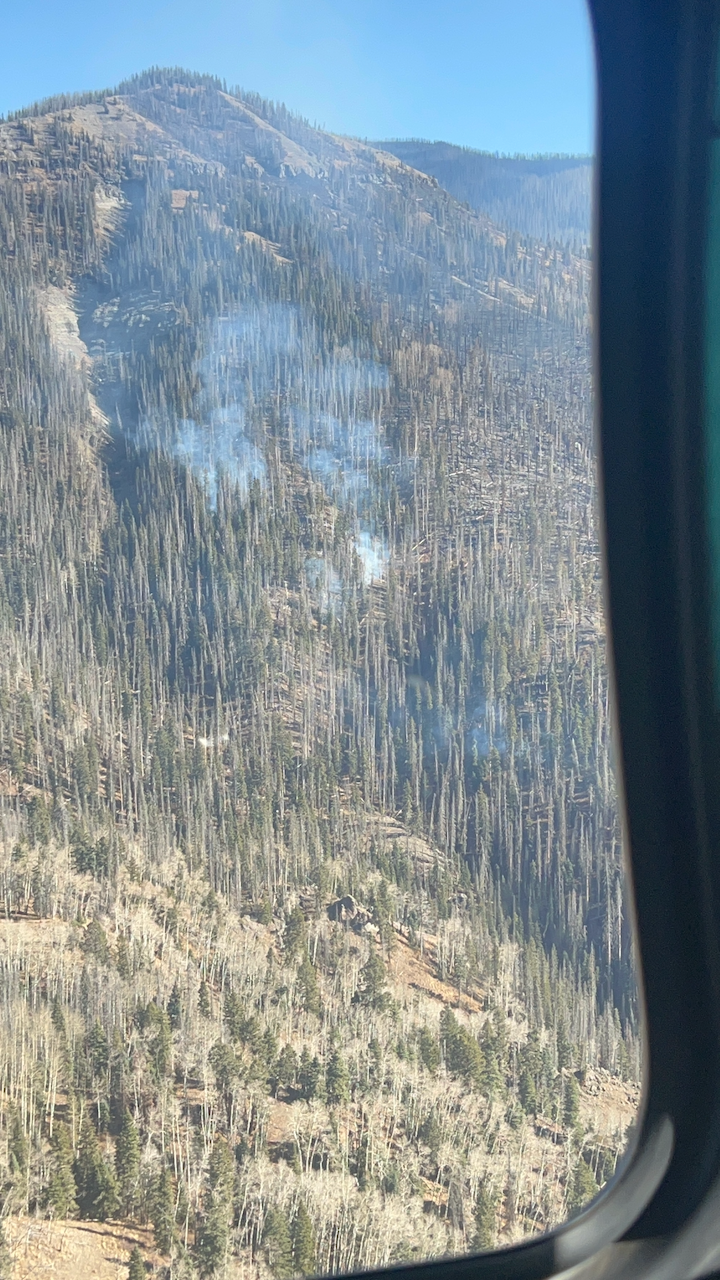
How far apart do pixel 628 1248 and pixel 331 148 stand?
3182 mm

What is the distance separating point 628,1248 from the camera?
6.36ft

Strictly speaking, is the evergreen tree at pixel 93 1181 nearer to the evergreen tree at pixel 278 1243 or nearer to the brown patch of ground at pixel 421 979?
the evergreen tree at pixel 278 1243

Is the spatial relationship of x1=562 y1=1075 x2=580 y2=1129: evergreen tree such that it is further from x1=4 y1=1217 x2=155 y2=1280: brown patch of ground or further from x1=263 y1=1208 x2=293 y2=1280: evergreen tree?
x1=4 y1=1217 x2=155 y2=1280: brown patch of ground

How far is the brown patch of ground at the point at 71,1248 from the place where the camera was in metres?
1.67

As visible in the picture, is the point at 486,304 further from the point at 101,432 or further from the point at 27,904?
the point at 27,904

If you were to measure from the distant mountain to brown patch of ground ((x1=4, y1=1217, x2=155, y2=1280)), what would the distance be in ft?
8.18

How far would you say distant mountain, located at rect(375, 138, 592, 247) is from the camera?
229 centimetres

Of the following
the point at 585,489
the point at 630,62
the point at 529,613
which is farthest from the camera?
the point at 529,613

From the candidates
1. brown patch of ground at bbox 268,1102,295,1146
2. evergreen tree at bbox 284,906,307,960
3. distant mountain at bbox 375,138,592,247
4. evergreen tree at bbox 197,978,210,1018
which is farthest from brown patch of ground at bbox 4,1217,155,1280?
distant mountain at bbox 375,138,592,247

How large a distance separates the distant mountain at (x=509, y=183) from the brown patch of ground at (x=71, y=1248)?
2.49m

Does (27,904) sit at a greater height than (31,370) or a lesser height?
lesser

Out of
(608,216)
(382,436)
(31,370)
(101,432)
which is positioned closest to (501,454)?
(382,436)

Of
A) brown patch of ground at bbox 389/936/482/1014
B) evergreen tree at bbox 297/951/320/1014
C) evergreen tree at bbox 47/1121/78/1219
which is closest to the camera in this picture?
evergreen tree at bbox 47/1121/78/1219

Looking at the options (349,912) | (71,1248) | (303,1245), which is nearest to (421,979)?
(349,912)
